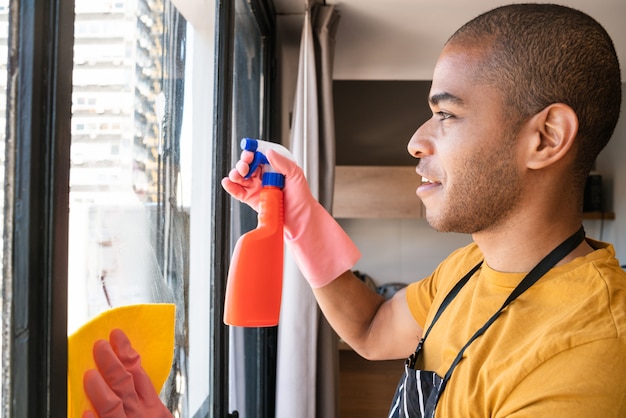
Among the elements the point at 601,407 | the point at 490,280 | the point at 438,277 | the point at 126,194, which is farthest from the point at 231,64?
the point at 601,407

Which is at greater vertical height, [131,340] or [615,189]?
[615,189]

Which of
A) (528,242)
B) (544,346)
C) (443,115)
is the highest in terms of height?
(443,115)

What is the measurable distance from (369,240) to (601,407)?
323 centimetres

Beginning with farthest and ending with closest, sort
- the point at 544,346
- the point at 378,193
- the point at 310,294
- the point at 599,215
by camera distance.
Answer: the point at 599,215 < the point at 378,193 < the point at 310,294 < the point at 544,346

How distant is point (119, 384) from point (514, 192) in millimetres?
649

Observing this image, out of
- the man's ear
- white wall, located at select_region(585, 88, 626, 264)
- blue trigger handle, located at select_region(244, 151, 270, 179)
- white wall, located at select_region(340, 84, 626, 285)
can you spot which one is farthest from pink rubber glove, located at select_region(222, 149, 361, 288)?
white wall, located at select_region(585, 88, 626, 264)

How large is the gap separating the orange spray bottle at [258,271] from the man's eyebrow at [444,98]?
0.97 ft

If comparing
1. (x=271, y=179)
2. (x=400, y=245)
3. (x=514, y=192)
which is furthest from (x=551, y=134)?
(x=400, y=245)

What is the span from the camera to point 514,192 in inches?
35.6

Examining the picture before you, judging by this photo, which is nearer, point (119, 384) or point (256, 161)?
point (119, 384)

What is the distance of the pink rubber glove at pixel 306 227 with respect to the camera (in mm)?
1057

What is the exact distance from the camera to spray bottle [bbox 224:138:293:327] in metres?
0.94

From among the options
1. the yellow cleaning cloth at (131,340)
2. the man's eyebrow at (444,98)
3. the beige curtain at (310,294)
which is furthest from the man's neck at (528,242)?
the beige curtain at (310,294)

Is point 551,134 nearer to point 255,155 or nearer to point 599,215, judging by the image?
point 255,155
